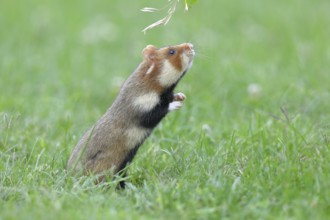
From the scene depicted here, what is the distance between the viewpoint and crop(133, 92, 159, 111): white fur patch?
5.60 metres

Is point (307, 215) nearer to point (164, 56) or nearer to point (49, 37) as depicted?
point (164, 56)

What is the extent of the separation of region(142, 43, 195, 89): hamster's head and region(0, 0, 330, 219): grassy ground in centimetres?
61

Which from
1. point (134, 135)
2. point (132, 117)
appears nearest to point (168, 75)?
point (132, 117)

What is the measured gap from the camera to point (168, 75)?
18.9 feet

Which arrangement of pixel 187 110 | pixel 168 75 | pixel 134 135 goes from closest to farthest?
pixel 134 135, pixel 168 75, pixel 187 110

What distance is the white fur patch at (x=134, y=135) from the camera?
5.58m

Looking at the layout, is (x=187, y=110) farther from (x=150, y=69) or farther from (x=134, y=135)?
(x=134, y=135)

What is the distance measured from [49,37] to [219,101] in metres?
4.25

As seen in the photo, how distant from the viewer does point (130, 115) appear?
222 inches

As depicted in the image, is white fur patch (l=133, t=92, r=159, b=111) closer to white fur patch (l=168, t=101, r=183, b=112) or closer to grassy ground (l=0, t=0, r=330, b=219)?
white fur patch (l=168, t=101, r=183, b=112)

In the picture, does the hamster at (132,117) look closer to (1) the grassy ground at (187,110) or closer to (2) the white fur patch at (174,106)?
(2) the white fur patch at (174,106)

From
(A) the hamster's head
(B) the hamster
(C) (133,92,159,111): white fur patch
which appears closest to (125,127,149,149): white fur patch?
(B) the hamster

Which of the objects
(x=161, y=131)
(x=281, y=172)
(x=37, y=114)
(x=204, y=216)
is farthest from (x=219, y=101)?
(x=204, y=216)

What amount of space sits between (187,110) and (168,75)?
179 cm
